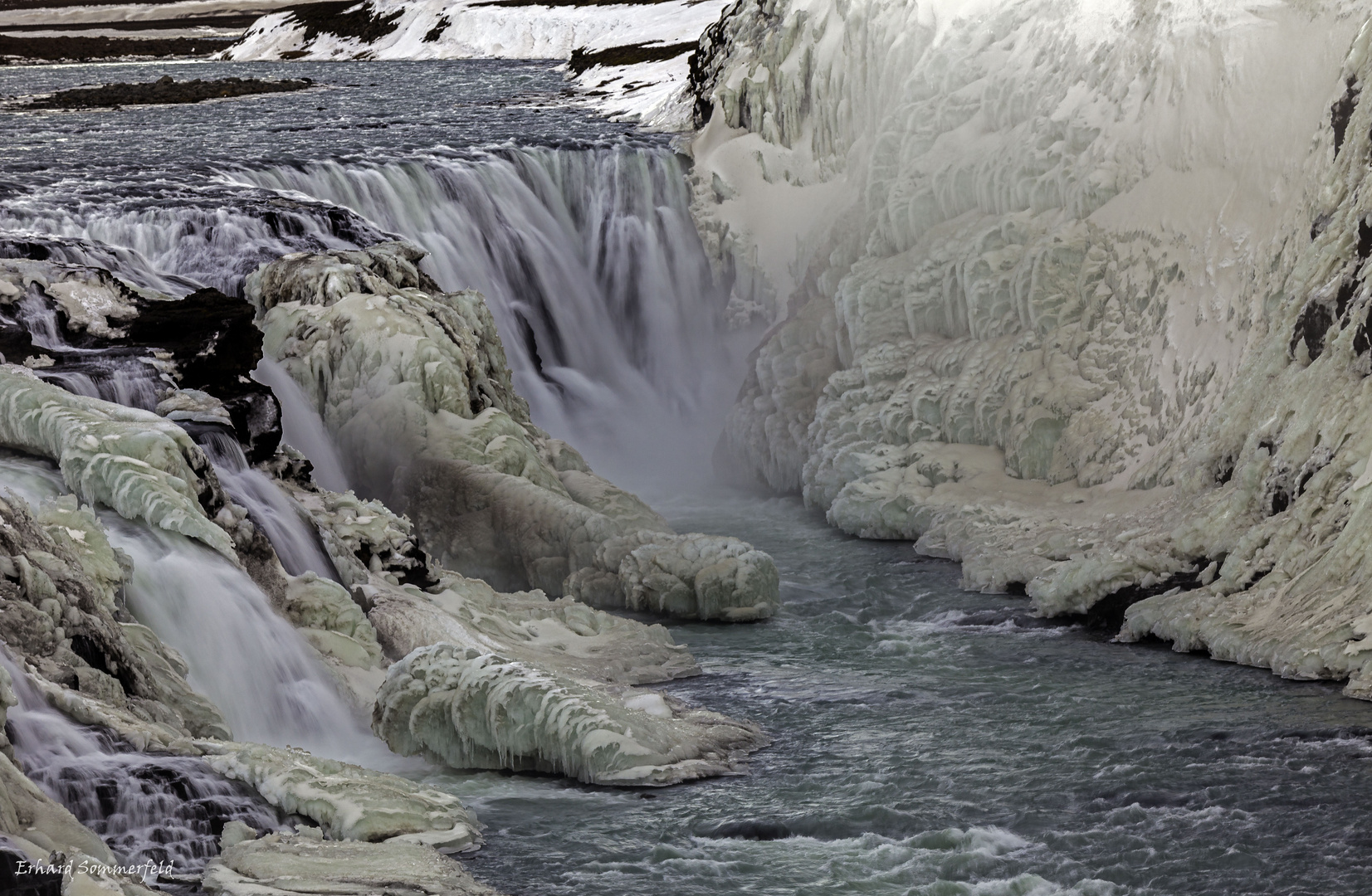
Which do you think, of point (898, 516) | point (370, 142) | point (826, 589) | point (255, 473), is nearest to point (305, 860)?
point (255, 473)

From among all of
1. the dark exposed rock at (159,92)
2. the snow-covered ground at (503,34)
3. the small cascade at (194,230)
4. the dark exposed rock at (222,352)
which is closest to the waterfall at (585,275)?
the small cascade at (194,230)

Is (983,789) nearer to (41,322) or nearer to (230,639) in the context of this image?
(230,639)

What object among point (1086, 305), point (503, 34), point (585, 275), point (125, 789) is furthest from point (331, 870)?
point (503, 34)

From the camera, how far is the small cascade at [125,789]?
6.50 meters

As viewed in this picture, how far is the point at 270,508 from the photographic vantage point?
1068cm

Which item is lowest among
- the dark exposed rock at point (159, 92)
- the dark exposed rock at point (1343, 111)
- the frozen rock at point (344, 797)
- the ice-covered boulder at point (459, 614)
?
the ice-covered boulder at point (459, 614)

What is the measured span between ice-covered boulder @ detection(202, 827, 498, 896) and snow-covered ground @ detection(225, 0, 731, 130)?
33111 millimetres

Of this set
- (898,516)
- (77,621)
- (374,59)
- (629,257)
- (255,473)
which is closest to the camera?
(77,621)

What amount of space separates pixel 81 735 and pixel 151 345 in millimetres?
5364

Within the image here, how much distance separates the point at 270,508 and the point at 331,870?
14.3ft

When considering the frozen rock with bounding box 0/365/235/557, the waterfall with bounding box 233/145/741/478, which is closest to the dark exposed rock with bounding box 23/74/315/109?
the waterfall with bounding box 233/145/741/478

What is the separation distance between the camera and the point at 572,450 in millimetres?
15078

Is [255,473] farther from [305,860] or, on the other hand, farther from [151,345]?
[305,860]

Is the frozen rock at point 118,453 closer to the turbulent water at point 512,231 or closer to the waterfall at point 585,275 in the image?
the turbulent water at point 512,231
